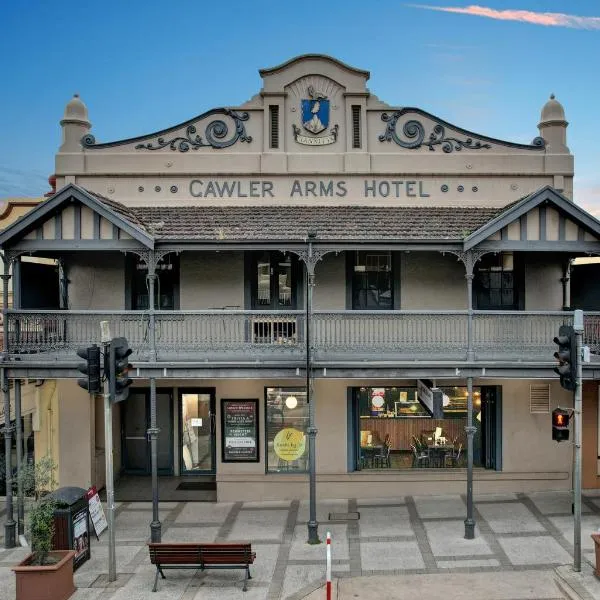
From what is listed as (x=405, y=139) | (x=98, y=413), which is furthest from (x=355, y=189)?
(x=98, y=413)

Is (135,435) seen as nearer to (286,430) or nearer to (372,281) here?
(286,430)

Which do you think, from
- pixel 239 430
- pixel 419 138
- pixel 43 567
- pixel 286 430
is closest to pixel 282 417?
pixel 286 430

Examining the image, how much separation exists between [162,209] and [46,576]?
8693 mm

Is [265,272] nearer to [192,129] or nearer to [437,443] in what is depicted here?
[192,129]

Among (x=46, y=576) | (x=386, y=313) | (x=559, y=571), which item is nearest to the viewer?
(x=46, y=576)

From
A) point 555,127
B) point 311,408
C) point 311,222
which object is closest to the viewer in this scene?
point 311,408

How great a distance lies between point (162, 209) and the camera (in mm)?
14516

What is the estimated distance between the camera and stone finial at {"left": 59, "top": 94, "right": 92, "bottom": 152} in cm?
A: 1478

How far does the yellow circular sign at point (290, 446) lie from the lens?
14133mm

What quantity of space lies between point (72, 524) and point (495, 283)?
10.8 metres

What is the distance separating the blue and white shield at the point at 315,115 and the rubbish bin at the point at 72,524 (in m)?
10.2

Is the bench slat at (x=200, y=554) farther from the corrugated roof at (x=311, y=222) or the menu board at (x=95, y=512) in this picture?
the corrugated roof at (x=311, y=222)

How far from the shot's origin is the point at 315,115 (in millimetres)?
14812

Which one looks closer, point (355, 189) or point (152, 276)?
point (152, 276)
